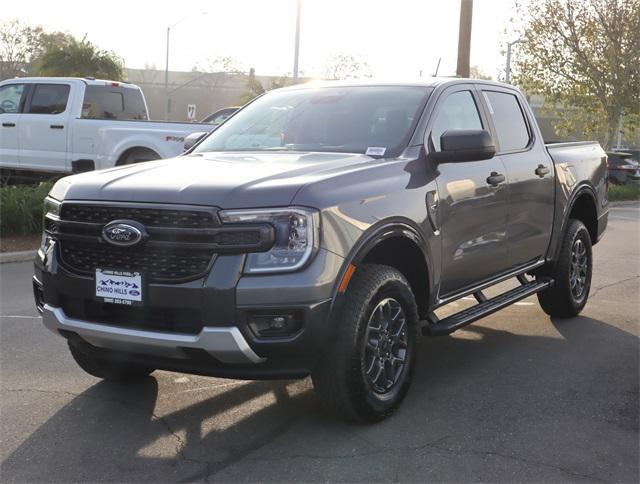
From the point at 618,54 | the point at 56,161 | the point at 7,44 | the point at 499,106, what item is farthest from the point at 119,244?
the point at 7,44

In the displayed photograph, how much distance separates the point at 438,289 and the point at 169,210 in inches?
71.6

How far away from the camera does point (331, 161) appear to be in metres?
4.43

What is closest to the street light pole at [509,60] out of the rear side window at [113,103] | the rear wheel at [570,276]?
the rear side window at [113,103]

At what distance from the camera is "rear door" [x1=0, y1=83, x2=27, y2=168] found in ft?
45.1

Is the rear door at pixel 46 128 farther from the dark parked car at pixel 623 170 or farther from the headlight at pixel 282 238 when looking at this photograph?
the dark parked car at pixel 623 170

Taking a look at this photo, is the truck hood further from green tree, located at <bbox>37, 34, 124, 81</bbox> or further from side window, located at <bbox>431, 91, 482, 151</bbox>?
green tree, located at <bbox>37, 34, 124, 81</bbox>

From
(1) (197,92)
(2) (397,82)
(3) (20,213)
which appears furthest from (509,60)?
(1) (197,92)

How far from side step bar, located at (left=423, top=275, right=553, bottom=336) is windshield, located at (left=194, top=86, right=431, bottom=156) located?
1.06m

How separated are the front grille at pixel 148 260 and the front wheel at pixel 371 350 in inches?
29.8

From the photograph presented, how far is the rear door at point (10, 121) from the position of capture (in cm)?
1375

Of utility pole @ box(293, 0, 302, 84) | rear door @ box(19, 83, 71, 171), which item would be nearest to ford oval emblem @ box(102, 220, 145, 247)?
rear door @ box(19, 83, 71, 171)

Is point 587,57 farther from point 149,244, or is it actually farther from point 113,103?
point 149,244

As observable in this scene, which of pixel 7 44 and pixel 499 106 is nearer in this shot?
pixel 499 106

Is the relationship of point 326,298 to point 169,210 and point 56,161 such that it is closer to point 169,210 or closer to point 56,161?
point 169,210
